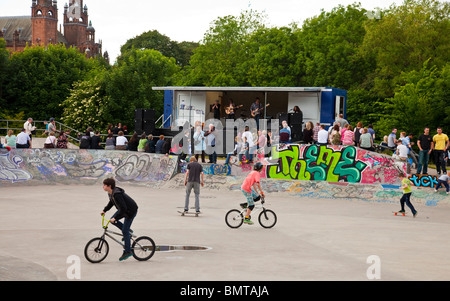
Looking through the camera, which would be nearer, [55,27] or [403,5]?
[403,5]

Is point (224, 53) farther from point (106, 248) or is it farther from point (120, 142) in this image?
point (106, 248)

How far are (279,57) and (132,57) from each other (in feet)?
45.2

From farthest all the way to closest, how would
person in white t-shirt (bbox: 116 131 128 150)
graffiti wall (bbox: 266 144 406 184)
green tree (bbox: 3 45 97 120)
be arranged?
green tree (bbox: 3 45 97 120) < person in white t-shirt (bbox: 116 131 128 150) < graffiti wall (bbox: 266 144 406 184)

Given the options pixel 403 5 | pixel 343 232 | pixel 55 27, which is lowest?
pixel 343 232

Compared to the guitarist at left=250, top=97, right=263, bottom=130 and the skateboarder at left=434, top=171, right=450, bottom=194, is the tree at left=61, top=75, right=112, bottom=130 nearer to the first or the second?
the guitarist at left=250, top=97, right=263, bottom=130

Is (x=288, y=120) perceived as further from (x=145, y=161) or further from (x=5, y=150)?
(x=5, y=150)

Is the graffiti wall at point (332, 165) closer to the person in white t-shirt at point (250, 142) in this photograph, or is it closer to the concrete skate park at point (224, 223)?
the concrete skate park at point (224, 223)

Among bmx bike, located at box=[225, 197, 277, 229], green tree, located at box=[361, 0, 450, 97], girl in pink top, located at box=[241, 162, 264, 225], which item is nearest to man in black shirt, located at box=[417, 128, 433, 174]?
bmx bike, located at box=[225, 197, 277, 229]

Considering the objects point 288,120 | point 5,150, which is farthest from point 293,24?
point 5,150

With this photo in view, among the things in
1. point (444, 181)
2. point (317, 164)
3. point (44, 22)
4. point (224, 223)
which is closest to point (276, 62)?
point (317, 164)

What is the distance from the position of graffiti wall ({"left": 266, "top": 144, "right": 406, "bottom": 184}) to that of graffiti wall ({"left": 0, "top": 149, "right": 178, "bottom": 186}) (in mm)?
4727

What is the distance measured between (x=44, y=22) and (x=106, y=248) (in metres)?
125

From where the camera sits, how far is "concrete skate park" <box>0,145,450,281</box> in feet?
37.3

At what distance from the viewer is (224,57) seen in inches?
2682
